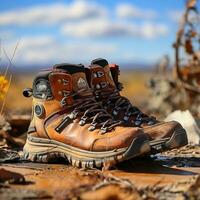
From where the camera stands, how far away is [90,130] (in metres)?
3.72

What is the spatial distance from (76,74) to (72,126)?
13.3 inches

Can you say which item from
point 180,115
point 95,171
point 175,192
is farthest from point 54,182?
point 180,115

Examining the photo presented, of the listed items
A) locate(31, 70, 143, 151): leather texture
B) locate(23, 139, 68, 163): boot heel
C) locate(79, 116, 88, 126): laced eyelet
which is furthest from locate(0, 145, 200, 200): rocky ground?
locate(79, 116, 88, 126): laced eyelet

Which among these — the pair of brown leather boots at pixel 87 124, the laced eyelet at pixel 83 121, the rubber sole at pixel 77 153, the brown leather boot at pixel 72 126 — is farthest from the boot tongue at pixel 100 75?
the rubber sole at pixel 77 153

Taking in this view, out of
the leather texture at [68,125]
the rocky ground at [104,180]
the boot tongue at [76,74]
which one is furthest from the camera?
the boot tongue at [76,74]

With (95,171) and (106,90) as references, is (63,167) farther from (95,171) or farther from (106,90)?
(106,90)

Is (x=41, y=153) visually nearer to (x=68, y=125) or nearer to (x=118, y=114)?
(x=68, y=125)

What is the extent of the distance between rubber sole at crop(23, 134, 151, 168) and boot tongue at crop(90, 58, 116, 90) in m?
0.49

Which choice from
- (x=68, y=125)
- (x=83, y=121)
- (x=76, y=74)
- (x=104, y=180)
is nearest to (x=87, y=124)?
(x=83, y=121)

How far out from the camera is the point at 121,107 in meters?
4.12

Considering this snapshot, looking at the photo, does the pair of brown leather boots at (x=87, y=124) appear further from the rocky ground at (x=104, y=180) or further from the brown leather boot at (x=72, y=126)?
the rocky ground at (x=104, y=180)

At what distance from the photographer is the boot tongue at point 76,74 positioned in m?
3.86

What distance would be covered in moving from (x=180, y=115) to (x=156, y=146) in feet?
5.49

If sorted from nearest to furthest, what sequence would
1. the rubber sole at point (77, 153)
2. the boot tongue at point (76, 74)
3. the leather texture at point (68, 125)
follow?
the rubber sole at point (77, 153) < the leather texture at point (68, 125) < the boot tongue at point (76, 74)
